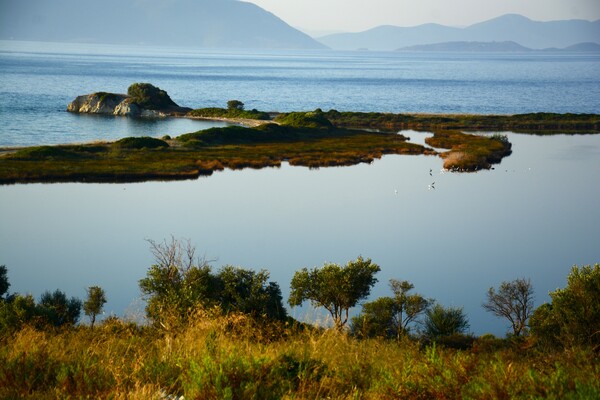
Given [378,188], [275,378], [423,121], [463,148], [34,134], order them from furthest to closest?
Answer: 1. [423,121]
2. [34,134]
3. [463,148]
4. [378,188]
5. [275,378]

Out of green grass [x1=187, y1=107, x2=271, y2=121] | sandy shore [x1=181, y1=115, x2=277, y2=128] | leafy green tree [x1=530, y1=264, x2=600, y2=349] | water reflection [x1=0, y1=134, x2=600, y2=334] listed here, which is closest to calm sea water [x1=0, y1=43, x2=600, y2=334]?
water reflection [x1=0, y1=134, x2=600, y2=334]

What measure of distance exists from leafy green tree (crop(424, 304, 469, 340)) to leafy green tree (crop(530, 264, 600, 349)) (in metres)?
5.98

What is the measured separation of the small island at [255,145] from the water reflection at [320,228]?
3.62m

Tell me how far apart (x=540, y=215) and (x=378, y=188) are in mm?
15398

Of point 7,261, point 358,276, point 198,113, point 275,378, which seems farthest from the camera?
point 198,113

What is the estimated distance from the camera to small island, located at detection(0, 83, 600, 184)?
73.1 metres

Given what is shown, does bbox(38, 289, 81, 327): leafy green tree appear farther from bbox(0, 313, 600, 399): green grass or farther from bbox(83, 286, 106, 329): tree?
bbox(0, 313, 600, 399): green grass

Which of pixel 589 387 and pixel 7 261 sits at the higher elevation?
pixel 589 387

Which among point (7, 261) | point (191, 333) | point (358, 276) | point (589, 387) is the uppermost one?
point (589, 387)

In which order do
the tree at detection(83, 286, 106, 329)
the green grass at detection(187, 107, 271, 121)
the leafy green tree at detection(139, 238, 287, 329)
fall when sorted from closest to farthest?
1. the leafy green tree at detection(139, 238, 287, 329)
2. the tree at detection(83, 286, 106, 329)
3. the green grass at detection(187, 107, 271, 121)

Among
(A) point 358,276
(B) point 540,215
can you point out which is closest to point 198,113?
(B) point 540,215

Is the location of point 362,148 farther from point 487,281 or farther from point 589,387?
point 589,387

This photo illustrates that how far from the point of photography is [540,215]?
61094mm

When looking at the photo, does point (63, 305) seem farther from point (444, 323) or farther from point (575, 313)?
point (575, 313)
